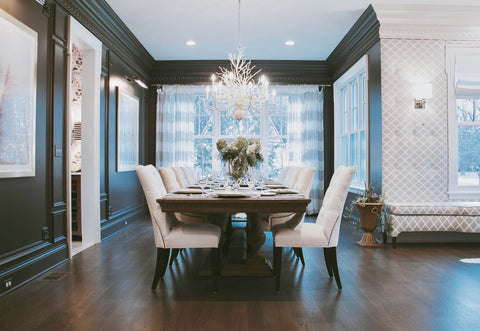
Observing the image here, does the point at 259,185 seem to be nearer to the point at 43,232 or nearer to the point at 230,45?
the point at 43,232

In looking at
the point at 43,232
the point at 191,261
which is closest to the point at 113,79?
the point at 43,232

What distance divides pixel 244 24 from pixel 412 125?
2.63 meters

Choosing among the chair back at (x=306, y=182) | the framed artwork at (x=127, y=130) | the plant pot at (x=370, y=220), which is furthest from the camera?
the framed artwork at (x=127, y=130)

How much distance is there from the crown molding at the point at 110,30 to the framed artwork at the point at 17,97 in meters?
0.81

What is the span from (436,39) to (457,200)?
2.07 metres

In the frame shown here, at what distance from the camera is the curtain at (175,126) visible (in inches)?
276

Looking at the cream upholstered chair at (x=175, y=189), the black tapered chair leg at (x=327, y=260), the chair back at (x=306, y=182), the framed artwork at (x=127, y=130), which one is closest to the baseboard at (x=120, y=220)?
the framed artwork at (x=127, y=130)

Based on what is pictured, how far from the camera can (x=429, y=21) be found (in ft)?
15.1

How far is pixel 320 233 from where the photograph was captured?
2736 millimetres

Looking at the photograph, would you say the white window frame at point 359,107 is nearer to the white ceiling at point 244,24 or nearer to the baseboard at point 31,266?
the white ceiling at point 244,24

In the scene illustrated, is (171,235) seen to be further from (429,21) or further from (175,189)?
(429,21)

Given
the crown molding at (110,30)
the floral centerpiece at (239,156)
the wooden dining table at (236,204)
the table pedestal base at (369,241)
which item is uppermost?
the crown molding at (110,30)

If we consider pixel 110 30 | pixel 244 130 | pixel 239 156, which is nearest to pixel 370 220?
pixel 239 156

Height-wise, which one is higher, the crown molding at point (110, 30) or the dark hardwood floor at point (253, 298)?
the crown molding at point (110, 30)
